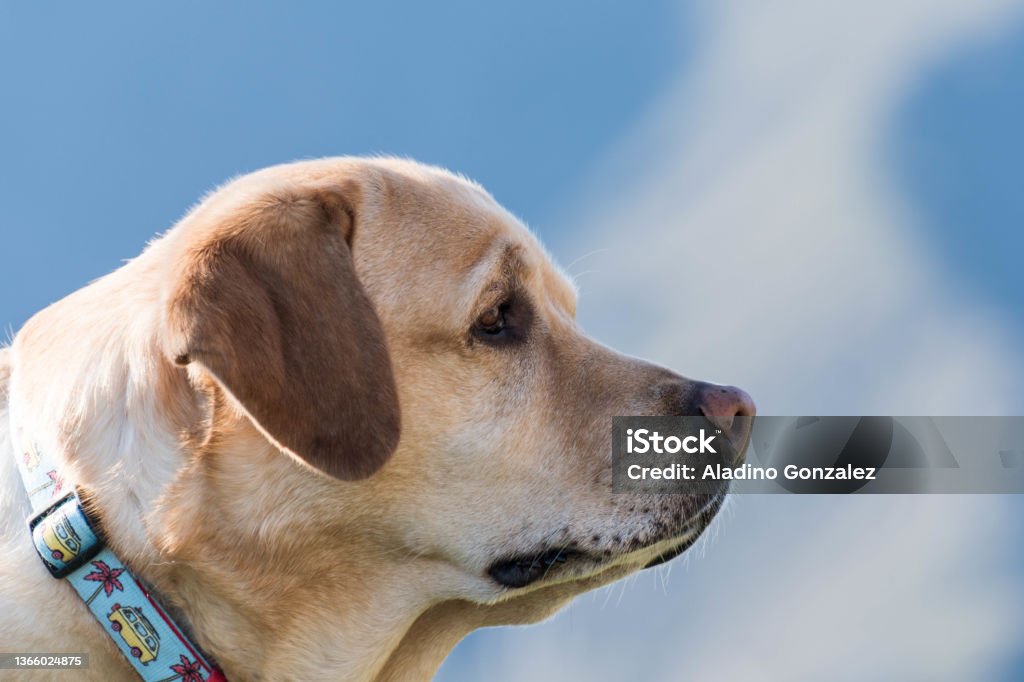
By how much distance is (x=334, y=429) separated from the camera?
3.14 meters

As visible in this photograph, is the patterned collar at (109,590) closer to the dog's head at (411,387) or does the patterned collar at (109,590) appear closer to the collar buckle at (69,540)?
the collar buckle at (69,540)

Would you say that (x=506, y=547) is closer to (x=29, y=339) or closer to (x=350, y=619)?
(x=350, y=619)

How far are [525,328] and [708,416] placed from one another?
0.65m

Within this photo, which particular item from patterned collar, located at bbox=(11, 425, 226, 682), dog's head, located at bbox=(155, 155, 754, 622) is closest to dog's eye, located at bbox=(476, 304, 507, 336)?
dog's head, located at bbox=(155, 155, 754, 622)

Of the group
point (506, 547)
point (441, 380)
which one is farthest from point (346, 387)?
point (506, 547)

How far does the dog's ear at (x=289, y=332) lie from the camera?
9.87 feet

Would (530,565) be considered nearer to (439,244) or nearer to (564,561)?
(564,561)

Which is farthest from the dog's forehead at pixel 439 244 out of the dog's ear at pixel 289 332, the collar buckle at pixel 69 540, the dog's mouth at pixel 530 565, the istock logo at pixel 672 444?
the collar buckle at pixel 69 540

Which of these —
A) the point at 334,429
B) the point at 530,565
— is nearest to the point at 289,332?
the point at 334,429

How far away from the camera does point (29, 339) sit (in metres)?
3.67

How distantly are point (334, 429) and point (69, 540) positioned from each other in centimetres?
80

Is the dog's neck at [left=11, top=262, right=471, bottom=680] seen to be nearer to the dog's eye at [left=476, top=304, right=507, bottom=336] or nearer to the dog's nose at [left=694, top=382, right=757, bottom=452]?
the dog's eye at [left=476, top=304, right=507, bottom=336]

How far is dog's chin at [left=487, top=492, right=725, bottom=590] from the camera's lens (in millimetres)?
3557

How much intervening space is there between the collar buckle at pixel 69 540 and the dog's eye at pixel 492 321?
127 centimetres
